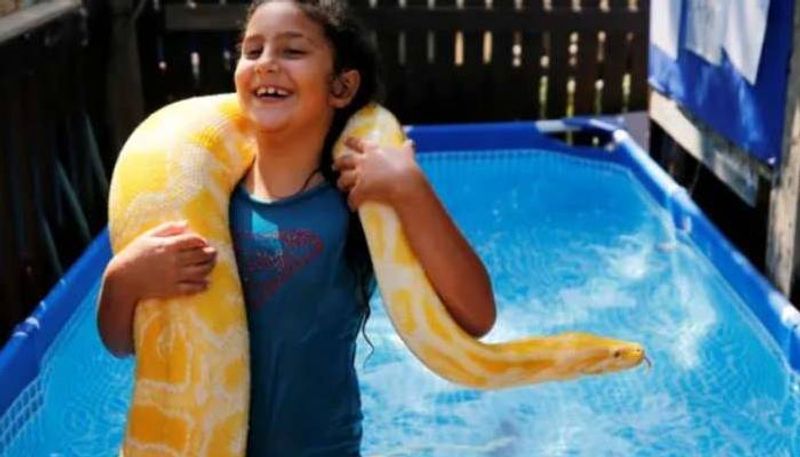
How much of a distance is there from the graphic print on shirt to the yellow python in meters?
0.03

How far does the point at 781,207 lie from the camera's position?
4.89 meters

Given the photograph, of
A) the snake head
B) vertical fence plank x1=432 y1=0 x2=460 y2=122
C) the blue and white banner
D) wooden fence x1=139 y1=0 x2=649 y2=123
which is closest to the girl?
the snake head

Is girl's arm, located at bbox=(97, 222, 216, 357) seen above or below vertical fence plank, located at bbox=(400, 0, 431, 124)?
above

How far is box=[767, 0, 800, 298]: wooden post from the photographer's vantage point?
15.4ft

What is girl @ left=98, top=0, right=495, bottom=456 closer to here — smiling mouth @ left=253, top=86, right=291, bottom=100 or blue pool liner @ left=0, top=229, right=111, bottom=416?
smiling mouth @ left=253, top=86, right=291, bottom=100

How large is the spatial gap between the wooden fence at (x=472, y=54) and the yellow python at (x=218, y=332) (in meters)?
6.32

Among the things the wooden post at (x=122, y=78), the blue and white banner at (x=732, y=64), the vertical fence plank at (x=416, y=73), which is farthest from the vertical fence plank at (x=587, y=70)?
the wooden post at (x=122, y=78)

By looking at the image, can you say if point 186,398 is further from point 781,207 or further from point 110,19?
point 110,19

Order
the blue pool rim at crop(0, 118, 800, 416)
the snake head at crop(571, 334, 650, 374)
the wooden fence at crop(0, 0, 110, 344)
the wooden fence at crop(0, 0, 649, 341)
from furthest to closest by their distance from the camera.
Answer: the wooden fence at crop(0, 0, 649, 341), the wooden fence at crop(0, 0, 110, 344), the blue pool rim at crop(0, 118, 800, 416), the snake head at crop(571, 334, 650, 374)

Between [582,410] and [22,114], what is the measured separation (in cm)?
253

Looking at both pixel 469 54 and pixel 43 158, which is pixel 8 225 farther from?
pixel 469 54

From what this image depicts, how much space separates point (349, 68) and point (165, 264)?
0.52m

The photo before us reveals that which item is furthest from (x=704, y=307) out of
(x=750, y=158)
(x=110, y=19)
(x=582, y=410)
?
(x=110, y=19)

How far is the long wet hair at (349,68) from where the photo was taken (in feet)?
7.64
